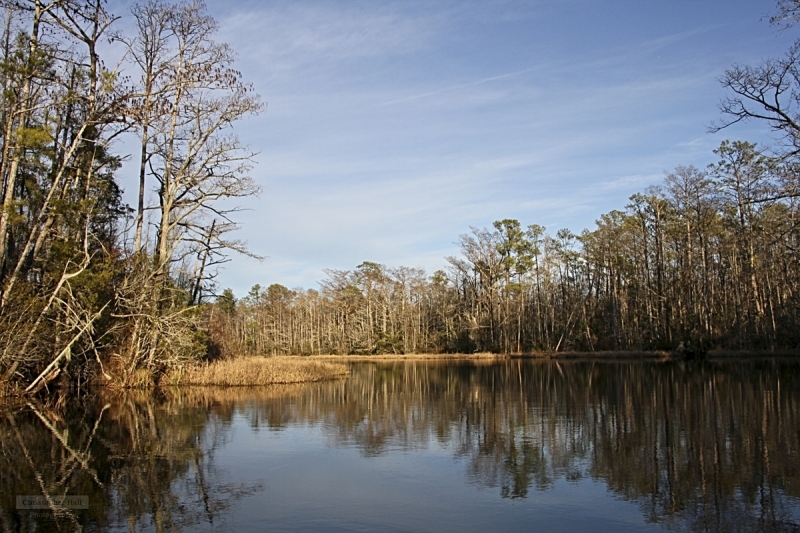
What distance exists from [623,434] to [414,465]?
504 cm

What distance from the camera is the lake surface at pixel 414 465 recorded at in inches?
306

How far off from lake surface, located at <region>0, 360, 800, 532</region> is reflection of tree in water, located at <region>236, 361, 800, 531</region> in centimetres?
5

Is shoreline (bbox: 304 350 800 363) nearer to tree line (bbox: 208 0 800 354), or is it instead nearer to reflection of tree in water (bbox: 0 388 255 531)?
tree line (bbox: 208 0 800 354)

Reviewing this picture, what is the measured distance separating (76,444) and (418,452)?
276 inches

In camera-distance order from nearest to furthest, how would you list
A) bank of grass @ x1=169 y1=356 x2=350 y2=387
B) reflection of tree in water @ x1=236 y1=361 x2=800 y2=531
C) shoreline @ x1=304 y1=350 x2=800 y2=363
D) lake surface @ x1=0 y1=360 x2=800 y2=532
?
lake surface @ x1=0 y1=360 x2=800 y2=532 → reflection of tree in water @ x1=236 y1=361 x2=800 y2=531 → bank of grass @ x1=169 y1=356 x2=350 y2=387 → shoreline @ x1=304 y1=350 x2=800 y2=363

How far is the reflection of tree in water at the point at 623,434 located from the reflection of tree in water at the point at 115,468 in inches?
123

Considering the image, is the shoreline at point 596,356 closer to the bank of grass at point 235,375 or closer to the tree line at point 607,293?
the tree line at point 607,293

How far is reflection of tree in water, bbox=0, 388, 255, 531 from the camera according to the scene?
7856 millimetres

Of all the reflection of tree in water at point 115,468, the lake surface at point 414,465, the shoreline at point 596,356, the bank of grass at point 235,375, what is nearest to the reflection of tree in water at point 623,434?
the lake surface at point 414,465

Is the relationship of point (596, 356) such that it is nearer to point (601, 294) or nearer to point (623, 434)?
point (601, 294)

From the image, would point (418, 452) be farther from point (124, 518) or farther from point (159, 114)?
point (159, 114)

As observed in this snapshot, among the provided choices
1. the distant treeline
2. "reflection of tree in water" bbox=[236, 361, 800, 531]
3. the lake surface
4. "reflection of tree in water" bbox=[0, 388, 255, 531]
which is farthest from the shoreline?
"reflection of tree in water" bbox=[0, 388, 255, 531]

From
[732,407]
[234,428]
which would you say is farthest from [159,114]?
[732,407]

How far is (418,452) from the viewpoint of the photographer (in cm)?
1213
